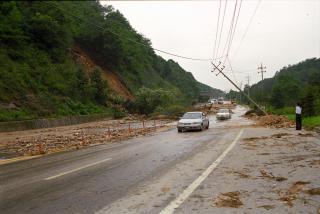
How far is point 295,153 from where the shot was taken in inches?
523

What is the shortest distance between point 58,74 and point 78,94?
3.81m

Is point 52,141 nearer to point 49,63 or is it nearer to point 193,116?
point 193,116

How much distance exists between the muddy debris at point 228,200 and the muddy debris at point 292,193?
0.78 metres

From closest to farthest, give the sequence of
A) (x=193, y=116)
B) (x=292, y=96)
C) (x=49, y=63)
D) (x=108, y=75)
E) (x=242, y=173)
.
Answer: (x=242, y=173)
(x=193, y=116)
(x=49, y=63)
(x=108, y=75)
(x=292, y=96)

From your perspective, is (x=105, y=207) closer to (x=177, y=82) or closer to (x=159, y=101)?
(x=159, y=101)

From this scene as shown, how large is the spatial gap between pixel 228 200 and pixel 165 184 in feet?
6.03

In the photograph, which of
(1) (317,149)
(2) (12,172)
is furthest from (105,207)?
(1) (317,149)

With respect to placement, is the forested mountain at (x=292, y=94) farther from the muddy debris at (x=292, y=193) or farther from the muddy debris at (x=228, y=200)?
the muddy debris at (x=228, y=200)

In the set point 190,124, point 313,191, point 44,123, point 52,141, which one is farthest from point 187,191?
point 44,123

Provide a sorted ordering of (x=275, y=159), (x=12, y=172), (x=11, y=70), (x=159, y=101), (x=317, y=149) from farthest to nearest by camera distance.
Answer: (x=159, y=101)
(x=11, y=70)
(x=317, y=149)
(x=275, y=159)
(x=12, y=172)

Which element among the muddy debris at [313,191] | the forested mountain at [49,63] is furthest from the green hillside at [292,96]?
the muddy debris at [313,191]

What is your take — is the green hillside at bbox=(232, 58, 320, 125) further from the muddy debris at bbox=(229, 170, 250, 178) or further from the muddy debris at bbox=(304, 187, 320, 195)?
the muddy debris at bbox=(304, 187, 320, 195)

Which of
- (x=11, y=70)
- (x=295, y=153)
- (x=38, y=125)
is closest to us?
(x=295, y=153)

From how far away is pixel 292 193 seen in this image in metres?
7.36
